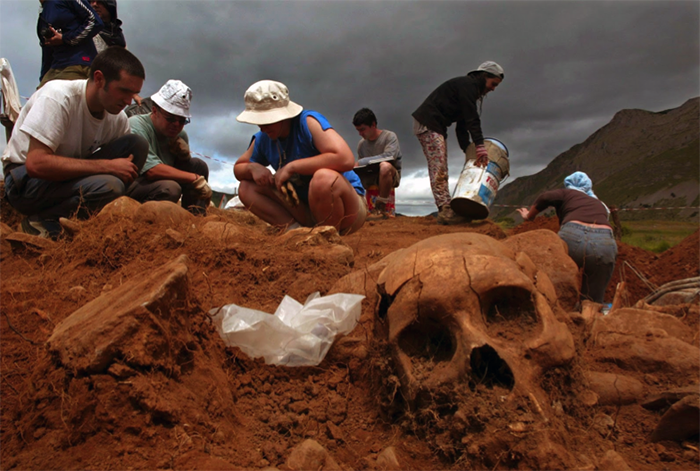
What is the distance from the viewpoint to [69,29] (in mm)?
4043

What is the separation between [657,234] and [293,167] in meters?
9.54

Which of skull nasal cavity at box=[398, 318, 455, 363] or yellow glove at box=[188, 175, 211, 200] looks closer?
skull nasal cavity at box=[398, 318, 455, 363]

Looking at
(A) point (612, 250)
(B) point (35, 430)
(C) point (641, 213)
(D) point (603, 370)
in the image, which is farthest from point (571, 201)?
(C) point (641, 213)

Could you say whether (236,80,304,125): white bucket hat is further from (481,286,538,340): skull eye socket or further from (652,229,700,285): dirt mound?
(652,229,700,285): dirt mound

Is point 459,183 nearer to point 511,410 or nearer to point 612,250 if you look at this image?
point 612,250

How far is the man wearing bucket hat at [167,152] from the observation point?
4.13 m

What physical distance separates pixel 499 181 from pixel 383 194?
214 centimetres

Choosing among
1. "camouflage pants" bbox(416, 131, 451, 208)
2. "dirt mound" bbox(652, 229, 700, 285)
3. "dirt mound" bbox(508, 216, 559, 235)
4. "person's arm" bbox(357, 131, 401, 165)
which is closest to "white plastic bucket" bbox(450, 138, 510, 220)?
"camouflage pants" bbox(416, 131, 451, 208)

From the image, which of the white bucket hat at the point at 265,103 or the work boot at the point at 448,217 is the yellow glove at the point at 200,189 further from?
the work boot at the point at 448,217

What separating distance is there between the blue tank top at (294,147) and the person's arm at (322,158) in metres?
0.06

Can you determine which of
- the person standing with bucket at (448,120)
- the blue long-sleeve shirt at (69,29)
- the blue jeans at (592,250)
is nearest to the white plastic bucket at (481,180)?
the person standing with bucket at (448,120)

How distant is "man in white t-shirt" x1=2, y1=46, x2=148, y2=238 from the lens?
3.31 meters

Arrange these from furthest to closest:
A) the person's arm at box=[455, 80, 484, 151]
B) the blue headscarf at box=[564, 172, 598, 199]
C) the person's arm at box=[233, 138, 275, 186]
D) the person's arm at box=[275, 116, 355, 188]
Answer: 1. the person's arm at box=[455, 80, 484, 151]
2. the blue headscarf at box=[564, 172, 598, 199]
3. the person's arm at box=[233, 138, 275, 186]
4. the person's arm at box=[275, 116, 355, 188]

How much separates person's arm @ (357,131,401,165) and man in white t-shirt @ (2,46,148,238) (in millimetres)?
4150
